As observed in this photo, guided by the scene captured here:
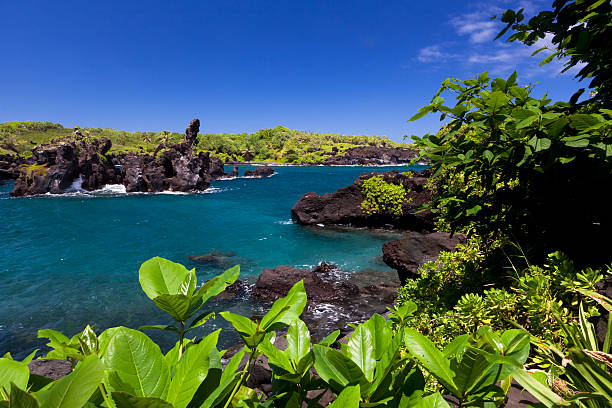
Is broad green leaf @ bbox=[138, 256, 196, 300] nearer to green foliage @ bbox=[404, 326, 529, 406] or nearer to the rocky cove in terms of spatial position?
green foliage @ bbox=[404, 326, 529, 406]

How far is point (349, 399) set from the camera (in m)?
0.65

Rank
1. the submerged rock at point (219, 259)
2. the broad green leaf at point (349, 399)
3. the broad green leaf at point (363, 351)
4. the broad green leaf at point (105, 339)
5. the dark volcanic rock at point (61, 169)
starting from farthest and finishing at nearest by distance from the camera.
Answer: the dark volcanic rock at point (61, 169)
the submerged rock at point (219, 259)
the broad green leaf at point (105, 339)
the broad green leaf at point (363, 351)
the broad green leaf at point (349, 399)

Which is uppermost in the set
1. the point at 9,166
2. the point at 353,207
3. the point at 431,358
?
the point at 431,358

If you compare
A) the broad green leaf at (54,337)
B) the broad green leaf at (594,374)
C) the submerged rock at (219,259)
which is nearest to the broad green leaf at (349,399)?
the broad green leaf at (54,337)

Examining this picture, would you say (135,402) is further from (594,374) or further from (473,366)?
(594,374)

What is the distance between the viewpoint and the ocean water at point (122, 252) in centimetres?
1149

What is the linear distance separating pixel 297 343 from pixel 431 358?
419mm

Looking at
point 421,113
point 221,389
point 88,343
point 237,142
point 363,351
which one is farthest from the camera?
point 237,142

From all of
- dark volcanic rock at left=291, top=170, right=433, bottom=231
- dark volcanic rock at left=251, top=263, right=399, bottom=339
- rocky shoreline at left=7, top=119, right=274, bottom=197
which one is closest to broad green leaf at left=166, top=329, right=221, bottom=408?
dark volcanic rock at left=251, top=263, right=399, bottom=339

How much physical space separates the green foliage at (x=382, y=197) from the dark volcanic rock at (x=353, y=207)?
39cm

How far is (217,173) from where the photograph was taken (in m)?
75.9

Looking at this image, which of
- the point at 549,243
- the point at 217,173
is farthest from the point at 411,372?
the point at 217,173

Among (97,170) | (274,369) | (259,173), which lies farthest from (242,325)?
(259,173)

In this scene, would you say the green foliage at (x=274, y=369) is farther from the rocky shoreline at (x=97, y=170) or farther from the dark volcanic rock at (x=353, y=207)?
the rocky shoreline at (x=97, y=170)
